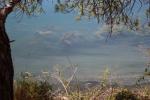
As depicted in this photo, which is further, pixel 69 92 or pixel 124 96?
pixel 124 96

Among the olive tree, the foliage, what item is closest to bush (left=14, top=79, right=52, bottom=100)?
the foliage

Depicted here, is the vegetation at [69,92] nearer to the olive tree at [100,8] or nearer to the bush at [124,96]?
the bush at [124,96]

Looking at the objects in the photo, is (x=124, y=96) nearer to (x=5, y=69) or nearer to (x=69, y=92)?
(x=69, y=92)

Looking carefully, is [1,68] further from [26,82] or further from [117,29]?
[117,29]

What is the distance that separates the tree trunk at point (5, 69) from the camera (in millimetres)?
8797

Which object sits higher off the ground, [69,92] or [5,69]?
[5,69]

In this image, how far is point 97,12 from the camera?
12.2 meters

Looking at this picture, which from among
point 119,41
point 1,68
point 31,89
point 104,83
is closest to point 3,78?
point 1,68

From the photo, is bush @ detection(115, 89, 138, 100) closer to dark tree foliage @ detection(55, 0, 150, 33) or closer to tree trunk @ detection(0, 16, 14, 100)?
dark tree foliage @ detection(55, 0, 150, 33)

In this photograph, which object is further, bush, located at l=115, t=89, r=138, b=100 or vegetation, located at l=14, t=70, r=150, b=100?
bush, located at l=115, t=89, r=138, b=100

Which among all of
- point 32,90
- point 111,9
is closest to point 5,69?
point 32,90

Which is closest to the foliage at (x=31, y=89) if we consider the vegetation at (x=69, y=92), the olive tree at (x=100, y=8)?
the vegetation at (x=69, y=92)

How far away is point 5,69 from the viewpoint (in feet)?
29.1

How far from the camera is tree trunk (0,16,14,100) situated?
8.80 m
